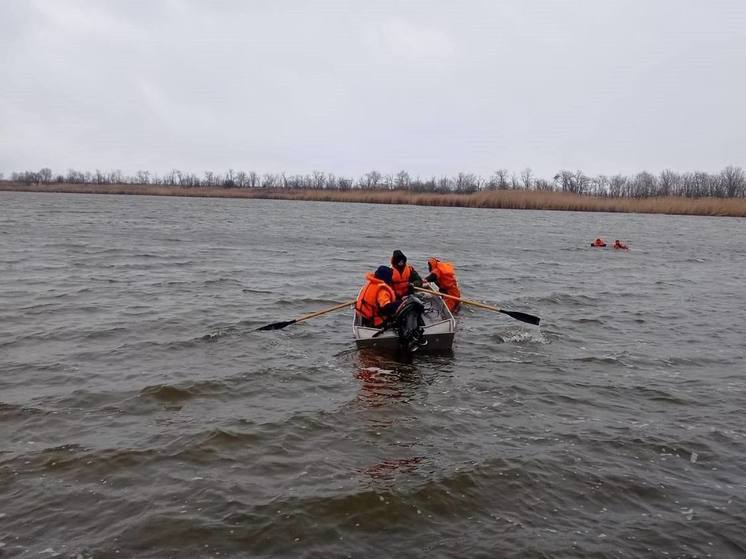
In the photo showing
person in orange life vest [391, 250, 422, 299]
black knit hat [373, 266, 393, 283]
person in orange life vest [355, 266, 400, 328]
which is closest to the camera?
person in orange life vest [355, 266, 400, 328]

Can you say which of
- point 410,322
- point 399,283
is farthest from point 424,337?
point 399,283

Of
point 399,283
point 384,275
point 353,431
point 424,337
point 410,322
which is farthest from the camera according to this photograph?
point 399,283

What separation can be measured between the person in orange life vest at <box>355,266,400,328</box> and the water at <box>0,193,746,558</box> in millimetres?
714

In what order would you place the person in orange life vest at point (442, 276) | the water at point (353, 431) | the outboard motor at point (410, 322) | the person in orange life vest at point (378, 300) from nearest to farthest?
the water at point (353, 431) < the outboard motor at point (410, 322) < the person in orange life vest at point (378, 300) < the person in orange life vest at point (442, 276)

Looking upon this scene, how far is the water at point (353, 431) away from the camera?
500 cm

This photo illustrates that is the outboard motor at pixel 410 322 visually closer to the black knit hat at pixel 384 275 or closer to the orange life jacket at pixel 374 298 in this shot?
the orange life jacket at pixel 374 298

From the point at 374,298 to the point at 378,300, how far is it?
0.34 feet

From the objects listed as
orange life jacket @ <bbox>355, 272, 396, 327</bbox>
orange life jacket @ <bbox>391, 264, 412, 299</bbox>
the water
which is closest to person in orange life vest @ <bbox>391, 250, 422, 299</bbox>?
orange life jacket @ <bbox>391, 264, 412, 299</bbox>

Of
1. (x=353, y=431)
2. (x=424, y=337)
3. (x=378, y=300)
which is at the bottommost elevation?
(x=353, y=431)

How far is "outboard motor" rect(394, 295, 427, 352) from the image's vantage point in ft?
31.1

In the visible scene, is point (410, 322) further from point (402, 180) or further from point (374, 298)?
point (402, 180)

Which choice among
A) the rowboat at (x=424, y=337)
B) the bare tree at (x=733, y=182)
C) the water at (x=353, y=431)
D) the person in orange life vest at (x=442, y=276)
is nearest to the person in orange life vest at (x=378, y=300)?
the rowboat at (x=424, y=337)

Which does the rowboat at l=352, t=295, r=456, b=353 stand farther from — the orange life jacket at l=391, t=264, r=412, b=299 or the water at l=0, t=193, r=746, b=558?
the orange life jacket at l=391, t=264, r=412, b=299

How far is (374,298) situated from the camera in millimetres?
9898
